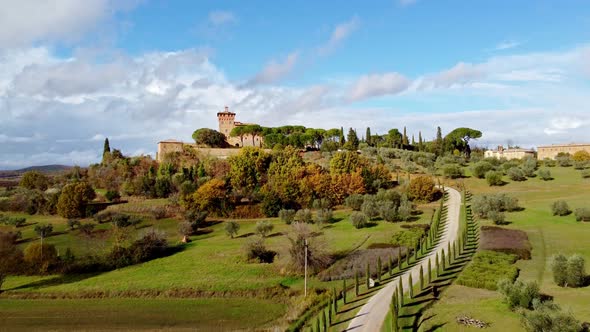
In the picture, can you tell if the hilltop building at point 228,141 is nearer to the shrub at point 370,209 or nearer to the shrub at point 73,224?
the shrub at point 73,224

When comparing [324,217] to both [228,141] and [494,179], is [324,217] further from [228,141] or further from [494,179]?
[228,141]

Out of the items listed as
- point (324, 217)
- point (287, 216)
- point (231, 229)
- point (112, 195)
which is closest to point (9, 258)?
point (231, 229)

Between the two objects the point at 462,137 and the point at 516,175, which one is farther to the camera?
the point at 462,137

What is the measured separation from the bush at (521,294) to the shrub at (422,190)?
138 ft

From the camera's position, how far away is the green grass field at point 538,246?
26677 mm

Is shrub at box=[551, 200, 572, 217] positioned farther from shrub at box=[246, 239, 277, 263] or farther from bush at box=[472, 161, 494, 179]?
shrub at box=[246, 239, 277, 263]

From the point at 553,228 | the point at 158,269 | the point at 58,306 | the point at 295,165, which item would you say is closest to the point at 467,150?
the point at 295,165

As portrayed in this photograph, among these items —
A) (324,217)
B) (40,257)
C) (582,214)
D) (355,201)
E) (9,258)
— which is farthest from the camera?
(355,201)

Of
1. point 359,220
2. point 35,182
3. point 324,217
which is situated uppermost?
point 35,182

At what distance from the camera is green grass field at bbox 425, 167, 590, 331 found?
1050 inches

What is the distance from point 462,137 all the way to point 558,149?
2876 cm

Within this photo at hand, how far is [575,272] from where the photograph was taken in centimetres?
3038

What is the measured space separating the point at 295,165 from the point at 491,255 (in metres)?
43.9

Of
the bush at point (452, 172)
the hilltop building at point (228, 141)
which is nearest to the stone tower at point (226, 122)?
the hilltop building at point (228, 141)
